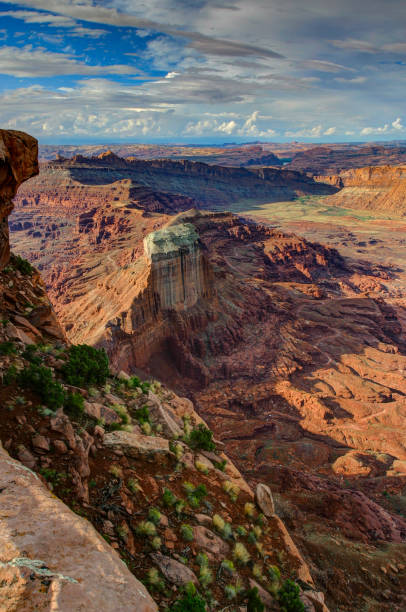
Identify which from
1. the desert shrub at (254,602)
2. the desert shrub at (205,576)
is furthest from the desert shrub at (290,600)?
the desert shrub at (205,576)

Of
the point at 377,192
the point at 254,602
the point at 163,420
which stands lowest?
the point at 254,602

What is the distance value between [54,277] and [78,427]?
75138 mm

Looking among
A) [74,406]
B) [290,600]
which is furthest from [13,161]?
[290,600]

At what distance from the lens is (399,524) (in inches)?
781

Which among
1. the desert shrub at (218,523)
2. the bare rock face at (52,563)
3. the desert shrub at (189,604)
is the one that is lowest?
the desert shrub at (218,523)

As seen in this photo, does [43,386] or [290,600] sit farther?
[43,386]

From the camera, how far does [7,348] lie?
33.7 feet

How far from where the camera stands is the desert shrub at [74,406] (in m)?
9.73

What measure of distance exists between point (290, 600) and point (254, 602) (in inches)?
62.2

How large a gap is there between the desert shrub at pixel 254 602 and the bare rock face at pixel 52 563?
13.1 ft

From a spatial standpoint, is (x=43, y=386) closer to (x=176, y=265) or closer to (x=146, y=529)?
(x=146, y=529)

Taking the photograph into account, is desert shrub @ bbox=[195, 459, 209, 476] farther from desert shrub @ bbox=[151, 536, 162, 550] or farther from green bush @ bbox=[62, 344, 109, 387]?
green bush @ bbox=[62, 344, 109, 387]

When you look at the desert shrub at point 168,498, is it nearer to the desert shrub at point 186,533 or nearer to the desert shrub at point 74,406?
the desert shrub at point 186,533

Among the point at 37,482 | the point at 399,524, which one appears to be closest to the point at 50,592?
the point at 37,482
